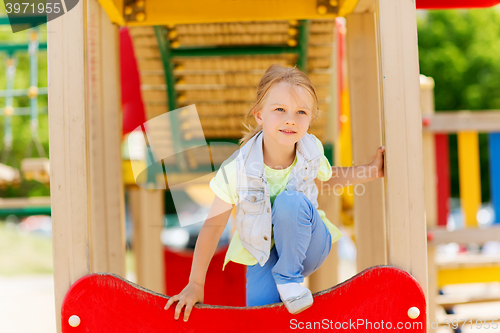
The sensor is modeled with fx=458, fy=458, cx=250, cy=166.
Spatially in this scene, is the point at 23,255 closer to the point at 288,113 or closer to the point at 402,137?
the point at 288,113

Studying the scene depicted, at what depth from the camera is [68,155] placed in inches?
54.1

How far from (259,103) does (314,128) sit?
159cm

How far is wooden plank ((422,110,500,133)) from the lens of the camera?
9.62 feet

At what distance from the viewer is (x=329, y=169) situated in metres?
1.73

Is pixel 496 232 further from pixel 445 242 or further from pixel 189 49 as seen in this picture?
pixel 189 49

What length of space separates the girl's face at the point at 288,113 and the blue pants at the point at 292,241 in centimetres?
21

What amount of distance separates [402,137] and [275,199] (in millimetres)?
452

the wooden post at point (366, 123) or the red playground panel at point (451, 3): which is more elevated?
the red playground panel at point (451, 3)

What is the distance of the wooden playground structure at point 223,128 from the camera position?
1.37m

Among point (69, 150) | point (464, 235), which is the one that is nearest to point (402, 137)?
point (69, 150)

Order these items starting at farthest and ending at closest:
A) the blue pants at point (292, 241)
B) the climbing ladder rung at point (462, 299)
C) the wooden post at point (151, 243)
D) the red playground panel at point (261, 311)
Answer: the wooden post at point (151, 243) → the climbing ladder rung at point (462, 299) → the blue pants at point (292, 241) → the red playground panel at point (261, 311)

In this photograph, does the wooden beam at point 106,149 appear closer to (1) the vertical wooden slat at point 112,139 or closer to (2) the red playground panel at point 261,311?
(1) the vertical wooden slat at point 112,139

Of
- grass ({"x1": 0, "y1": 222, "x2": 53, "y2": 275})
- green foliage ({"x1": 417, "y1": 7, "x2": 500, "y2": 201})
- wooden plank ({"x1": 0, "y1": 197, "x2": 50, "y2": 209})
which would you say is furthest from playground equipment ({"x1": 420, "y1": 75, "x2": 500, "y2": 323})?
green foliage ({"x1": 417, "y1": 7, "x2": 500, "y2": 201})

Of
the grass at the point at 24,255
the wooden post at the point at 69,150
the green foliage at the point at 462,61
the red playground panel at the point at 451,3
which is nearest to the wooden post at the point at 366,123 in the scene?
the red playground panel at the point at 451,3
